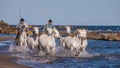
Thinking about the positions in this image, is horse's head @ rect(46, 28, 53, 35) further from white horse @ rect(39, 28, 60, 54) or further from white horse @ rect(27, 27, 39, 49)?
white horse @ rect(27, 27, 39, 49)

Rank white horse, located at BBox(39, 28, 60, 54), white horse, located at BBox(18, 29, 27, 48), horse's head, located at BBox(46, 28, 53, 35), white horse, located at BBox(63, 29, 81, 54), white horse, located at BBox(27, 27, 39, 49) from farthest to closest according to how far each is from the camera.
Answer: white horse, located at BBox(18, 29, 27, 48)
white horse, located at BBox(27, 27, 39, 49)
horse's head, located at BBox(46, 28, 53, 35)
white horse, located at BBox(63, 29, 81, 54)
white horse, located at BBox(39, 28, 60, 54)

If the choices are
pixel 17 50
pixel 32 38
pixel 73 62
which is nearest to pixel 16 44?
pixel 17 50

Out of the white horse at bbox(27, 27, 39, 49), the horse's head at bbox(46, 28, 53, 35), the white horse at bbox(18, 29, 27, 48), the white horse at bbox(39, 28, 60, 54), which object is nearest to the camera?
the white horse at bbox(39, 28, 60, 54)

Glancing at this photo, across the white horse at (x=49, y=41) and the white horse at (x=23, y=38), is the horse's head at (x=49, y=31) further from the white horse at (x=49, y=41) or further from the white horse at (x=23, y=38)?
the white horse at (x=23, y=38)

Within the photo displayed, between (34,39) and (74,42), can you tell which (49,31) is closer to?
(34,39)

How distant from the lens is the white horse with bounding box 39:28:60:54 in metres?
20.7

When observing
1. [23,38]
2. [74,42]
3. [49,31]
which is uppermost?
[49,31]

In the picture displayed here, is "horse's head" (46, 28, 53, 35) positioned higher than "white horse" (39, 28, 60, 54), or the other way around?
"horse's head" (46, 28, 53, 35)

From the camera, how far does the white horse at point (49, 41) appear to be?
20.7 metres

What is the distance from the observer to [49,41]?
20625 mm

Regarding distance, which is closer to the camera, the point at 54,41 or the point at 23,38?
the point at 54,41

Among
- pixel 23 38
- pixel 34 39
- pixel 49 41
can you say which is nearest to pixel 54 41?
pixel 49 41

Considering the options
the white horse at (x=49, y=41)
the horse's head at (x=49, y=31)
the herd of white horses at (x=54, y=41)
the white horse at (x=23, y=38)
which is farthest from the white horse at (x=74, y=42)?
the white horse at (x=23, y=38)

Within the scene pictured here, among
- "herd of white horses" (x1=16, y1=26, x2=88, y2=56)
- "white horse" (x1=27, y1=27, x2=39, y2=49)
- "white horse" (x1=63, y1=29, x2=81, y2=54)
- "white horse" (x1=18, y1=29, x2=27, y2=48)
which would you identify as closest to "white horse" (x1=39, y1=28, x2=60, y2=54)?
"herd of white horses" (x1=16, y1=26, x2=88, y2=56)
